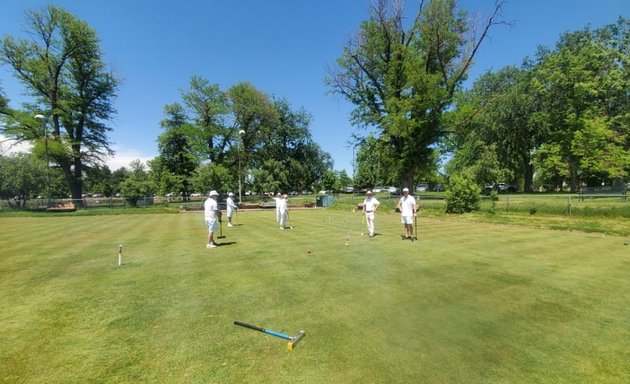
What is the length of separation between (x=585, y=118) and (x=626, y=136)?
4309 mm

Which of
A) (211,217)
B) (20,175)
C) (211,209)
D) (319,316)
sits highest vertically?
(20,175)

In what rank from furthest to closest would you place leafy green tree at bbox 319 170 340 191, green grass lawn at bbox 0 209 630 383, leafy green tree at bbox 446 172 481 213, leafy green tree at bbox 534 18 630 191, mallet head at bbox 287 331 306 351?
leafy green tree at bbox 319 170 340 191 → leafy green tree at bbox 534 18 630 191 → leafy green tree at bbox 446 172 481 213 → mallet head at bbox 287 331 306 351 → green grass lawn at bbox 0 209 630 383

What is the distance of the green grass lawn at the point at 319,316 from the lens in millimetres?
3824

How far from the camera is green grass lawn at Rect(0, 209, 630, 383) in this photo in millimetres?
3824

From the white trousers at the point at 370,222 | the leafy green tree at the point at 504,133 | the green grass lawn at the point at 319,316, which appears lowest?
the green grass lawn at the point at 319,316

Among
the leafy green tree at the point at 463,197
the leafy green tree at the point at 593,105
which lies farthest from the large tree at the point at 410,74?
the leafy green tree at the point at 593,105

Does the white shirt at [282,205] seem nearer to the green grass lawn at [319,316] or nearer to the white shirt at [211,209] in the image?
the white shirt at [211,209]

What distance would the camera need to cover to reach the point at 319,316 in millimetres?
5387

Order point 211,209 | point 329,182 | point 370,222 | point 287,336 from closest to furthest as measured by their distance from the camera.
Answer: point 287,336
point 211,209
point 370,222
point 329,182

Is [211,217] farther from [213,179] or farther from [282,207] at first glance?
[213,179]

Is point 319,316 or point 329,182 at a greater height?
point 329,182

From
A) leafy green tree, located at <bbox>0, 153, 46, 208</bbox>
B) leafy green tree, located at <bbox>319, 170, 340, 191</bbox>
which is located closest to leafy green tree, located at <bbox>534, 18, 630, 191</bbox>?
leafy green tree, located at <bbox>319, 170, 340, 191</bbox>

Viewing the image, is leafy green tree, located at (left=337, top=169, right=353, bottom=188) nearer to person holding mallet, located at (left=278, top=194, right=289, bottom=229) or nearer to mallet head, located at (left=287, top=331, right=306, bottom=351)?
person holding mallet, located at (left=278, top=194, right=289, bottom=229)

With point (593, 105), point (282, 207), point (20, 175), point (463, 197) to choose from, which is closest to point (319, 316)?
point (282, 207)
